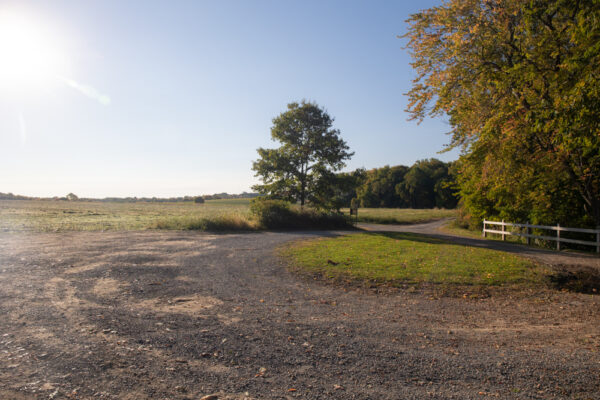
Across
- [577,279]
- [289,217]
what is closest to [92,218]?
[289,217]

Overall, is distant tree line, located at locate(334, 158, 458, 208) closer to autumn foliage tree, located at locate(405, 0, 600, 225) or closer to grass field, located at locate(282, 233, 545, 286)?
autumn foliage tree, located at locate(405, 0, 600, 225)

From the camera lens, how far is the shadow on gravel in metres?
7.80

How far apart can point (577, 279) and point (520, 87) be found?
5.84 metres

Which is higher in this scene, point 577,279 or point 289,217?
point 289,217

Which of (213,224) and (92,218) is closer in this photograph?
(213,224)

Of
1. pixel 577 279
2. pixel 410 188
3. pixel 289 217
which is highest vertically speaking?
pixel 410 188

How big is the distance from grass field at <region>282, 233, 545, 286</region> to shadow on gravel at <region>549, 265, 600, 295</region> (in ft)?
1.18

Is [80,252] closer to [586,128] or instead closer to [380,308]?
[380,308]

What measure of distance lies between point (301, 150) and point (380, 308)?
23.6m

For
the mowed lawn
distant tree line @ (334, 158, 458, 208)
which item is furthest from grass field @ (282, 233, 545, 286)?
distant tree line @ (334, 158, 458, 208)

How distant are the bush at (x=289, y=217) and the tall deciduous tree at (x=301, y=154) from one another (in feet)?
8.85

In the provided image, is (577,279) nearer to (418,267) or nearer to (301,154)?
(418,267)

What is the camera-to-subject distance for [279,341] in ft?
14.2

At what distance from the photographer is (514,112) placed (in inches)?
404
